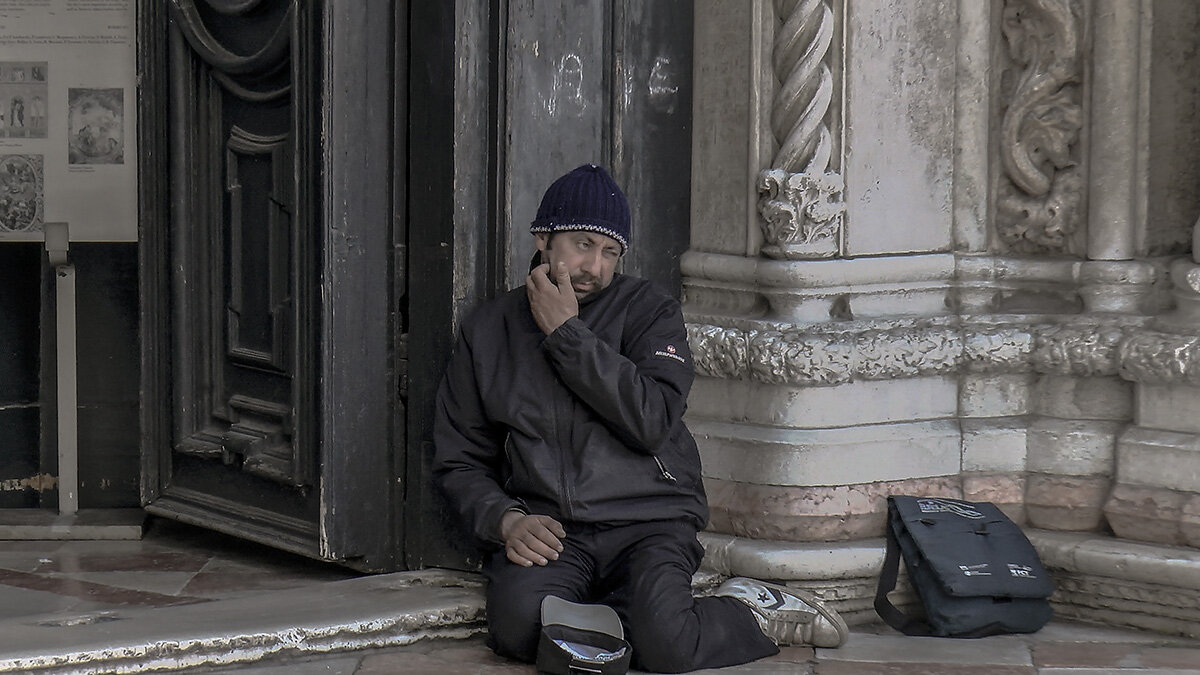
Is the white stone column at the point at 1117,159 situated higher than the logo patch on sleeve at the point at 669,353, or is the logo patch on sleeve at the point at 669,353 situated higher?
the white stone column at the point at 1117,159

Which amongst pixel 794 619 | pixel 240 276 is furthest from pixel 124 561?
pixel 794 619

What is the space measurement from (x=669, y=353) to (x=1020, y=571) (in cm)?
107

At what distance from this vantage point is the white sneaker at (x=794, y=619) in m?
4.20

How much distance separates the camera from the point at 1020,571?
4.35 metres

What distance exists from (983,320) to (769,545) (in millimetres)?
850

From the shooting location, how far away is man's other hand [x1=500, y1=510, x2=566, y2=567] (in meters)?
4.02

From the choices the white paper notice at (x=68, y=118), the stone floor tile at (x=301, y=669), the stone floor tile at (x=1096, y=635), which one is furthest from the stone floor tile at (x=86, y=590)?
the stone floor tile at (x=1096, y=635)

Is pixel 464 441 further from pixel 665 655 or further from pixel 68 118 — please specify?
pixel 68 118

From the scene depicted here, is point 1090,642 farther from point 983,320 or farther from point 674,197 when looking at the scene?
point 674,197

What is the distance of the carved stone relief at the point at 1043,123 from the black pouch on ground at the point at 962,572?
0.82 metres

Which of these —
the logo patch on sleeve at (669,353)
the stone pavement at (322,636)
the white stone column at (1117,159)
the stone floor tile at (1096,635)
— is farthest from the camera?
the white stone column at (1117,159)

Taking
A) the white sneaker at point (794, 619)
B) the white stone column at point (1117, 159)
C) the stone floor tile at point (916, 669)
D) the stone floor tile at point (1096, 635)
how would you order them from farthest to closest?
the white stone column at point (1117, 159), the stone floor tile at point (1096, 635), the white sneaker at point (794, 619), the stone floor tile at point (916, 669)

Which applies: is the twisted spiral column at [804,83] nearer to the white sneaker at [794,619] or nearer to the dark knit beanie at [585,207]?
the dark knit beanie at [585,207]

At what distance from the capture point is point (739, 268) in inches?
183
